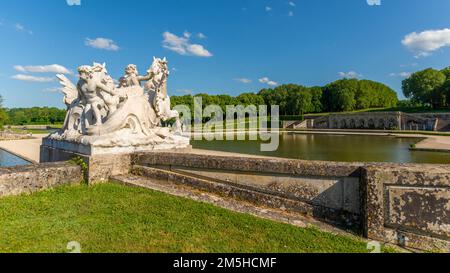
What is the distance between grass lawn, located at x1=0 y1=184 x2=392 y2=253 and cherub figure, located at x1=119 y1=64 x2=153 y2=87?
394cm

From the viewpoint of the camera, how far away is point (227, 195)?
479 cm

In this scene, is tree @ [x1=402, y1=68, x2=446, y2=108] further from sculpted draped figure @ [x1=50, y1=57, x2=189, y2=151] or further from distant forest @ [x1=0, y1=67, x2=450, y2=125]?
sculpted draped figure @ [x1=50, y1=57, x2=189, y2=151]

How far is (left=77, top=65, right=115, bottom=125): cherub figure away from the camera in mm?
6926

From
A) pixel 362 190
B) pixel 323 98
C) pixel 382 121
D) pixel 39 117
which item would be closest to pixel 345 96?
pixel 323 98

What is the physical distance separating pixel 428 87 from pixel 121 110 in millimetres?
63362

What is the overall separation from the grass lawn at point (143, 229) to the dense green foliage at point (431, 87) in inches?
2411

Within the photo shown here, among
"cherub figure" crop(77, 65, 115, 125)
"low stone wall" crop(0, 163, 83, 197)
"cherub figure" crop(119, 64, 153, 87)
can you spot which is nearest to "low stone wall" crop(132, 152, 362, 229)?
"low stone wall" crop(0, 163, 83, 197)

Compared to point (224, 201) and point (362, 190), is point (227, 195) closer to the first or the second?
point (224, 201)

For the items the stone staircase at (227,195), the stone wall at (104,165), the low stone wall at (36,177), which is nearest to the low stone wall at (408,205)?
the stone staircase at (227,195)

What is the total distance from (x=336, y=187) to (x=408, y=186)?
90 cm

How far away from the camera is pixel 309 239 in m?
3.19

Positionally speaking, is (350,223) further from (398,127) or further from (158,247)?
(398,127)
